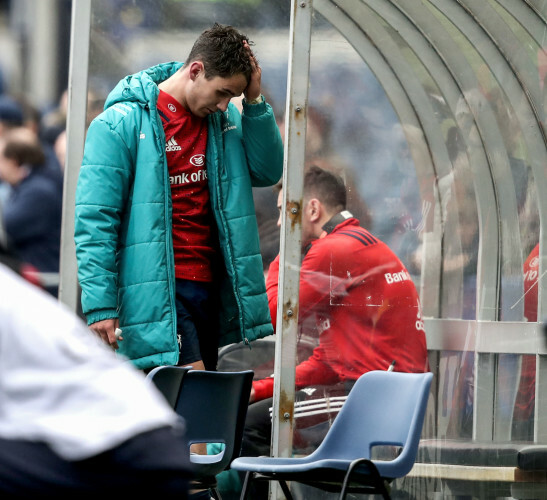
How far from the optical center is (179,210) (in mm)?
4098

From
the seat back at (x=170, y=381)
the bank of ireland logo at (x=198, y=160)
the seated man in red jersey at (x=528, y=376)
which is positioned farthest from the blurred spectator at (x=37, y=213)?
the seated man in red jersey at (x=528, y=376)

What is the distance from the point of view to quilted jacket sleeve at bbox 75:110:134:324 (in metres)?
3.87

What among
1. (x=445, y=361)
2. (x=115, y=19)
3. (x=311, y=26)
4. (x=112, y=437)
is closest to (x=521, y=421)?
(x=445, y=361)

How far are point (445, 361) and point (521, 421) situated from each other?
0.40 m

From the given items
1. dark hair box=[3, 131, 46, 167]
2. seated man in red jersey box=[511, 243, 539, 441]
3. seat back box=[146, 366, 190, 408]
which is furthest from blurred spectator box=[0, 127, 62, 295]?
seated man in red jersey box=[511, 243, 539, 441]

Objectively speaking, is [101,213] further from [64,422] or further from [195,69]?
[64,422]

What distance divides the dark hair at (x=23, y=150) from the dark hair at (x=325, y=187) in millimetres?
1843

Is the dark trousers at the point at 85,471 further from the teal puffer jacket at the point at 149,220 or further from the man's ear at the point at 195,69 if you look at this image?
the man's ear at the point at 195,69

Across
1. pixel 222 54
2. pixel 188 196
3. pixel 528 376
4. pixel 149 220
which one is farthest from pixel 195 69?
pixel 528 376

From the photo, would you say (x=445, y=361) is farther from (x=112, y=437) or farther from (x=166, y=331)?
(x=112, y=437)

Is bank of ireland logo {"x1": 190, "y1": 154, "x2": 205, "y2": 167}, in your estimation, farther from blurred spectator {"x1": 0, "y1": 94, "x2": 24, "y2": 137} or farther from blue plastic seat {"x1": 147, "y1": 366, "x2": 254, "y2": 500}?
blurred spectator {"x1": 0, "y1": 94, "x2": 24, "y2": 137}

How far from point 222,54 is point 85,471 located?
298cm

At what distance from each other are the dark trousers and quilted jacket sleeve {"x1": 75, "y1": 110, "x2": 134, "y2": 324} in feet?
8.71

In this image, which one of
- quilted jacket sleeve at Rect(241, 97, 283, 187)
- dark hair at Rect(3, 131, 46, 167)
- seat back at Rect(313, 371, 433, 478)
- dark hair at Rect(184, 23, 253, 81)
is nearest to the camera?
seat back at Rect(313, 371, 433, 478)
